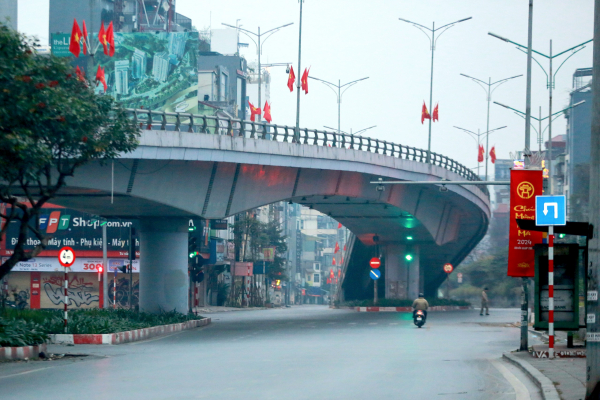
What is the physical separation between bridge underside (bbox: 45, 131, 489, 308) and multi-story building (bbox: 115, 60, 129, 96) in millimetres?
27040

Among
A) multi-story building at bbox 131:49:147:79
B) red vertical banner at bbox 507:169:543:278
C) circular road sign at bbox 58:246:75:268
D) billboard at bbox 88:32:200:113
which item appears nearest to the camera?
red vertical banner at bbox 507:169:543:278

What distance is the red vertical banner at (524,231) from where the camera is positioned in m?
Result: 19.1

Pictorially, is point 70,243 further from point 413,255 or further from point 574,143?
point 574,143

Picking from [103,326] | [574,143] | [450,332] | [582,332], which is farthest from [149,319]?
[574,143]

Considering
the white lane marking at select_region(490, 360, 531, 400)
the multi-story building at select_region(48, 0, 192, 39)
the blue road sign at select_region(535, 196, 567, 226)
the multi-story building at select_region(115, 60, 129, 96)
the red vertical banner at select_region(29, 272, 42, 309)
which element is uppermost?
the multi-story building at select_region(48, 0, 192, 39)

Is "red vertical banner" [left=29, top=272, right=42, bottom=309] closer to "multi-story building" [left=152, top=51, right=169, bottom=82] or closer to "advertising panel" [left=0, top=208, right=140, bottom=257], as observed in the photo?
"advertising panel" [left=0, top=208, right=140, bottom=257]

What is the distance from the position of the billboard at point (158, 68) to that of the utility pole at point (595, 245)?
61.4 m

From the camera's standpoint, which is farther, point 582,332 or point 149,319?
point 149,319

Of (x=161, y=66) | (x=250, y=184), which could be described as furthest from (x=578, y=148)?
(x=250, y=184)

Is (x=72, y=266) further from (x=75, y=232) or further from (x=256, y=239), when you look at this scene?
(x=256, y=239)

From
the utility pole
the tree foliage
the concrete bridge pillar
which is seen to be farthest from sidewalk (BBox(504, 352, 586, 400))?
the tree foliage

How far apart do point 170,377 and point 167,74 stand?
5791 cm

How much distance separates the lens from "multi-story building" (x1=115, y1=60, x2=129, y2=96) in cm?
7044

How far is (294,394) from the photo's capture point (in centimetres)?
1227
